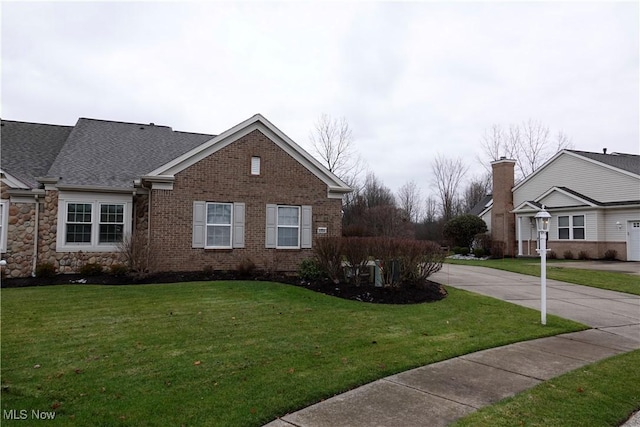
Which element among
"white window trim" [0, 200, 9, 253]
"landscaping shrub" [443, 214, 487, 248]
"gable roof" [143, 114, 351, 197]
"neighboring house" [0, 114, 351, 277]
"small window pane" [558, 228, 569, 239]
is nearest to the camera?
"white window trim" [0, 200, 9, 253]

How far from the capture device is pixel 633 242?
886 inches

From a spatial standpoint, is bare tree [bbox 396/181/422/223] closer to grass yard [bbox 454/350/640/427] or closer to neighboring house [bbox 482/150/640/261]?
neighboring house [bbox 482/150/640/261]

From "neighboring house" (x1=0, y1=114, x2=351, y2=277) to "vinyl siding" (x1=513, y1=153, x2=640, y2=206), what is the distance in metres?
17.9

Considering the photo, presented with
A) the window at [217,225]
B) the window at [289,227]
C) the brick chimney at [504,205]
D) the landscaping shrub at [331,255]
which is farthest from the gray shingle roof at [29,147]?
the brick chimney at [504,205]

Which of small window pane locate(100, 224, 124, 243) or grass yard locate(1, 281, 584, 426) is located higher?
small window pane locate(100, 224, 124, 243)

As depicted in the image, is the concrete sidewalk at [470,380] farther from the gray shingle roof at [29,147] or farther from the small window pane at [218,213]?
the gray shingle roof at [29,147]

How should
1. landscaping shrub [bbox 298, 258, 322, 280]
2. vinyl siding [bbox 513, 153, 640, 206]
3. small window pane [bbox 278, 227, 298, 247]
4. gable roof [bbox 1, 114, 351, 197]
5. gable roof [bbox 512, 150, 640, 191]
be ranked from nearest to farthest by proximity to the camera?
landscaping shrub [bbox 298, 258, 322, 280] < gable roof [bbox 1, 114, 351, 197] < small window pane [bbox 278, 227, 298, 247] < vinyl siding [bbox 513, 153, 640, 206] < gable roof [bbox 512, 150, 640, 191]

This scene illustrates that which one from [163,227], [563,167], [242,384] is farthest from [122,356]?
[563,167]

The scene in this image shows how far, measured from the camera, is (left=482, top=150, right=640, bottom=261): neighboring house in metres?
23.0

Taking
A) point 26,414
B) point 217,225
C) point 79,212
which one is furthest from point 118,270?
point 26,414

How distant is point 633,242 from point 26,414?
89.4 feet

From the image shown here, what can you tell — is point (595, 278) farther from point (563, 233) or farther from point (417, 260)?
point (563, 233)

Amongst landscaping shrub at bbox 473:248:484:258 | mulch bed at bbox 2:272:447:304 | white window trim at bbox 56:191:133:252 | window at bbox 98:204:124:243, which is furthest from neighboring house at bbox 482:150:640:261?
window at bbox 98:204:124:243

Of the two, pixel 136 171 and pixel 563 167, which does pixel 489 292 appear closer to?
pixel 136 171
